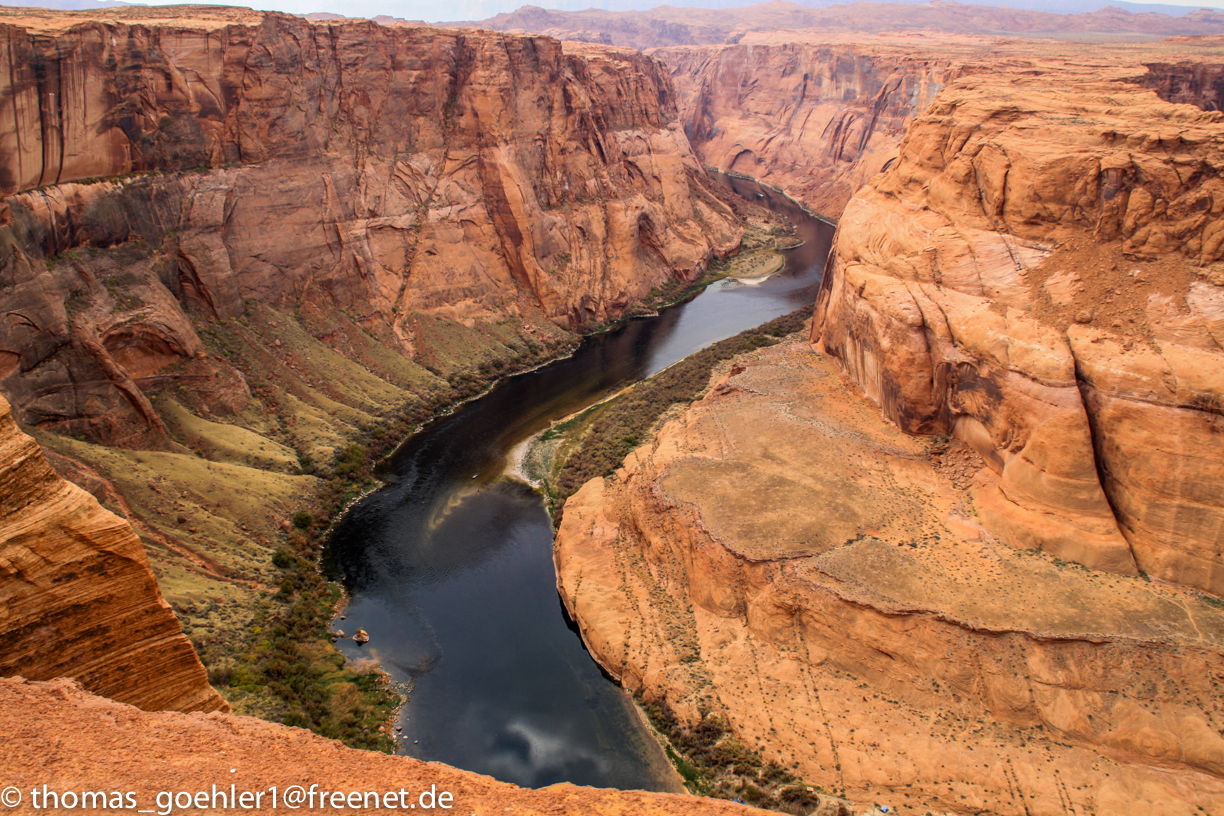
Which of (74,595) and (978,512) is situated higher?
(74,595)

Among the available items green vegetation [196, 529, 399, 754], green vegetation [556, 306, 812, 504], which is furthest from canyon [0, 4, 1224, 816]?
green vegetation [556, 306, 812, 504]

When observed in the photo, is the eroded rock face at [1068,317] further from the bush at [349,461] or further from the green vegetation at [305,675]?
the bush at [349,461]

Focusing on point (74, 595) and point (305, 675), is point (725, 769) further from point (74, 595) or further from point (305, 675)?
point (74, 595)

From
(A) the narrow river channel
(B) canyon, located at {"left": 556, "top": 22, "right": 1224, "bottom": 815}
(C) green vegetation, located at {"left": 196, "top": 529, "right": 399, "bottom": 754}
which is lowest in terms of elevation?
(A) the narrow river channel

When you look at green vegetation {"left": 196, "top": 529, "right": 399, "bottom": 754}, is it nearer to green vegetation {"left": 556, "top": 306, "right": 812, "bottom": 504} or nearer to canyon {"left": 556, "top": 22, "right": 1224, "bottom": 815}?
canyon {"left": 556, "top": 22, "right": 1224, "bottom": 815}

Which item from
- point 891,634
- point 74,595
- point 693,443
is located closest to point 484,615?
point 693,443

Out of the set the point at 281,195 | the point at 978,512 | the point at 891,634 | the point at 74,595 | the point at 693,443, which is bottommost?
the point at 891,634

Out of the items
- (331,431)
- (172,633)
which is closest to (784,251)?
(331,431)
